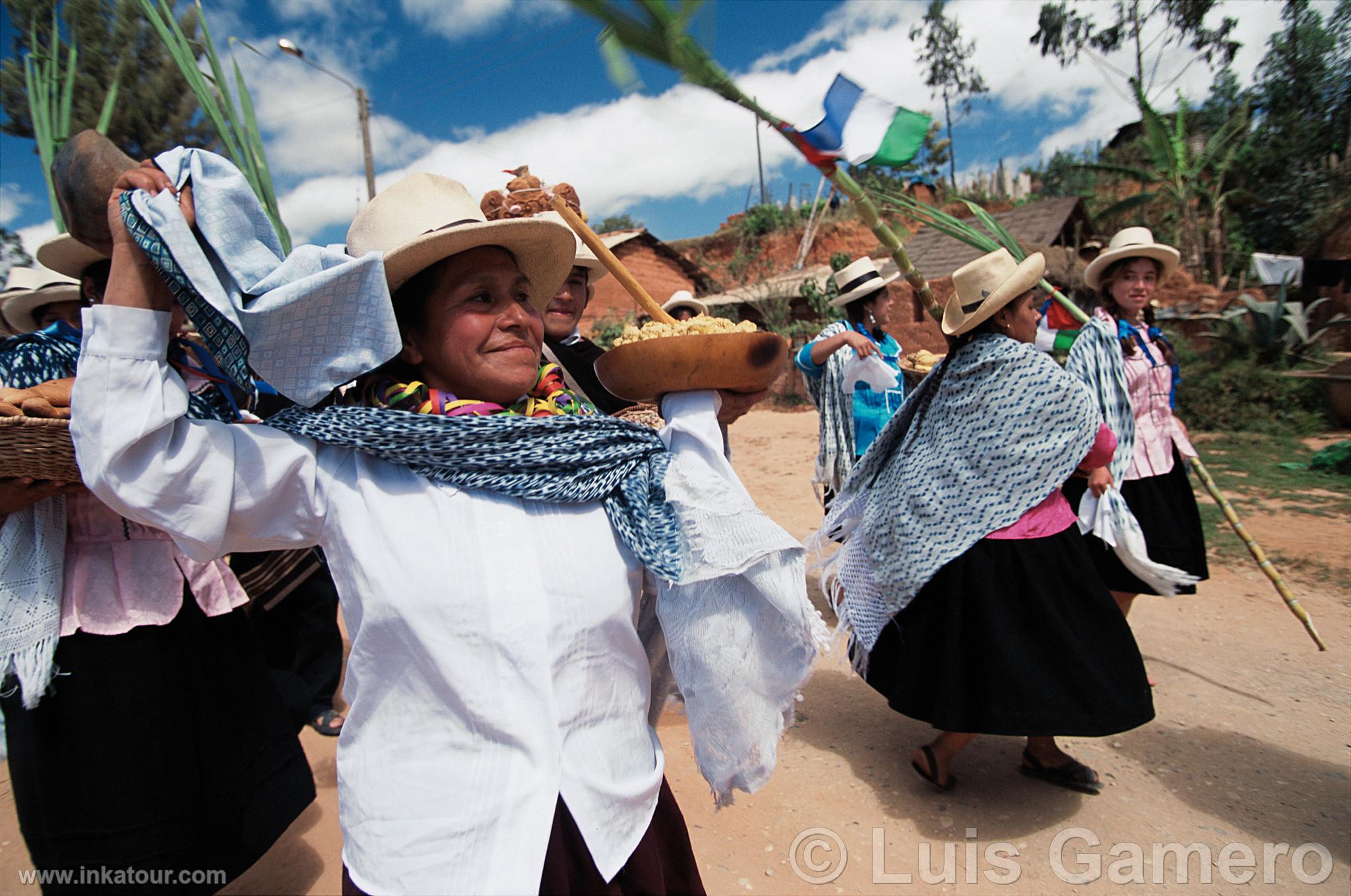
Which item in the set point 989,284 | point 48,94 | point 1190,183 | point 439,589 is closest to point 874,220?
point 989,284

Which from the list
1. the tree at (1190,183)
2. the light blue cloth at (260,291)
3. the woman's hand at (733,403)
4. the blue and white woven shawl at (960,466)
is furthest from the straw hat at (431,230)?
the tree at (1190,183)

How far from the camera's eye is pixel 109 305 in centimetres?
110

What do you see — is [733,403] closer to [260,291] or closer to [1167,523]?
[260,291]

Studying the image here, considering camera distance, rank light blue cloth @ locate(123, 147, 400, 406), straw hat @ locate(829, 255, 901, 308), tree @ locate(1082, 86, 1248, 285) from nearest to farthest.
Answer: light blue cloth @ locate(123, 147, 400, 406) → straw hat @ locate(829, 255, 901, 308) → tree @ locate(1082, 86, 1248, 285)

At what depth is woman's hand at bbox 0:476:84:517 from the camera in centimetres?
180

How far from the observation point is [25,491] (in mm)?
1824

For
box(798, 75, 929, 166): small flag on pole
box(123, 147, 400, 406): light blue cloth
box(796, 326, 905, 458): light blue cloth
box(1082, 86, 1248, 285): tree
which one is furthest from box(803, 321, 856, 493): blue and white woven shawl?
box(1082, 86, 1248, 285): tree

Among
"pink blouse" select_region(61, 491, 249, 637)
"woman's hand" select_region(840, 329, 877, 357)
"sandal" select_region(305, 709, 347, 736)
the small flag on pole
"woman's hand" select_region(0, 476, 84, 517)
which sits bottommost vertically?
"sandal" select_region(305, 709, 347, 736)

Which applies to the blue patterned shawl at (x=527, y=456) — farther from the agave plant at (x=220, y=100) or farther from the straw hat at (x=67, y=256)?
the straw hat at (x=67, y=256)

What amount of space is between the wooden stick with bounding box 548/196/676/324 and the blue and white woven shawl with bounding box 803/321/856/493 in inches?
121

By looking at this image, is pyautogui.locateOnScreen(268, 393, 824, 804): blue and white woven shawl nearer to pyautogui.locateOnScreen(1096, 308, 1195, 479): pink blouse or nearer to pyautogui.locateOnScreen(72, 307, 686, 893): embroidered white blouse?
pyautogui.locateOnScreen(72, 307, 686, 893): embroidered white blouse

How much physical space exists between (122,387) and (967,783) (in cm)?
329

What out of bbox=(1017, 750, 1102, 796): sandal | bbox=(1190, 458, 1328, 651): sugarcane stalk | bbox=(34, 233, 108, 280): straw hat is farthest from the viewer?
bbox=(1190, 458, 1328, 651): sugarcane stalk

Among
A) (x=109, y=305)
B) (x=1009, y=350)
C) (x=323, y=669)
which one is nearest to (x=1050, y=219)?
(x=1009, y=350)
